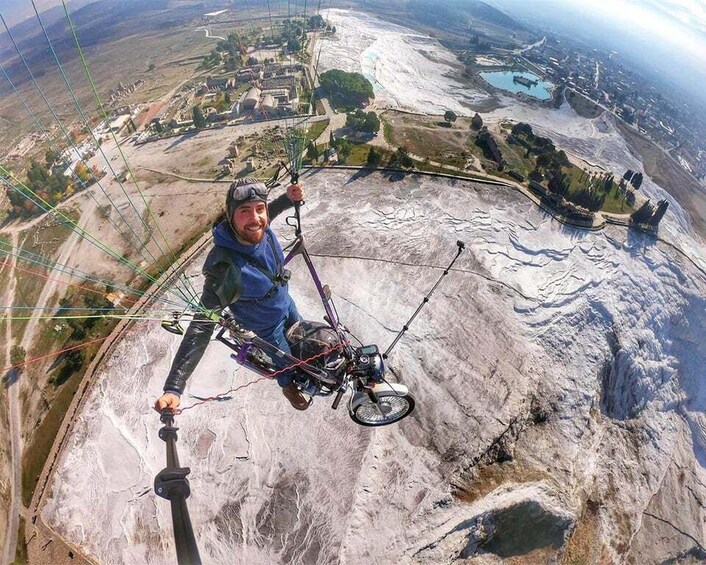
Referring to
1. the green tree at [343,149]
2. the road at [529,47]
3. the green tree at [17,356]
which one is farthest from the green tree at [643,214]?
the road at [529,47]

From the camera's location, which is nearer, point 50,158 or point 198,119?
point 50,158

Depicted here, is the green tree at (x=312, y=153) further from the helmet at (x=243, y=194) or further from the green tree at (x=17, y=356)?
the helmet at (x=243, y=194)

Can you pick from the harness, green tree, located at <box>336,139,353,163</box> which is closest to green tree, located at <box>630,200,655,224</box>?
green tree, located at <box>336,139,353,163</box>

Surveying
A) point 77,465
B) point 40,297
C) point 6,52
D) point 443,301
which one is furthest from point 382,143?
point 6,52

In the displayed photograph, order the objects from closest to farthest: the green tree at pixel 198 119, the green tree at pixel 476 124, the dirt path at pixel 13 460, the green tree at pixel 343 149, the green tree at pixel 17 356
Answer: the dirt path at pixel 13 460, the green tree at pixel 17 356, the green tree at pixel 343 149, the green tree at pixel 198 119, the green tree at pixel 476 124

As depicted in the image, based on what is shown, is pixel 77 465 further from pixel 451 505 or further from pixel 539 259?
pixel 539 259

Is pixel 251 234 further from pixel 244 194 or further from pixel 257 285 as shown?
pixel 257 285

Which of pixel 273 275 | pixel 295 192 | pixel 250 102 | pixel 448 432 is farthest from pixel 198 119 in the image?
pixel 448 432
